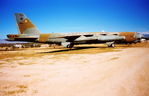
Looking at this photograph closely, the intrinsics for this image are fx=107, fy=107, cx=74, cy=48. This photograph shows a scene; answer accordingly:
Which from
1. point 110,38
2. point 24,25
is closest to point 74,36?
point 110,38

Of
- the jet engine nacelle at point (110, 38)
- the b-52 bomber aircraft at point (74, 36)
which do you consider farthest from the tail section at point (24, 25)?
the jet engine nacelle at point (110, 38)

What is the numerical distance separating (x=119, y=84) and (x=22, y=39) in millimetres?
23007

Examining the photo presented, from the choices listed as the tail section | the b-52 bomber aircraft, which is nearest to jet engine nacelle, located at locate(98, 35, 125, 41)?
the b-52 bomber aircraft

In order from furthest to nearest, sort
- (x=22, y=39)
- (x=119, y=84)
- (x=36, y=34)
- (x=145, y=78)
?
(x=36, y=34), (x=22, y=39), (x=145, y=78), (x=119, y=84)

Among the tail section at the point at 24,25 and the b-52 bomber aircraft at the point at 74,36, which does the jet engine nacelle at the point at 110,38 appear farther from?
the tail section at the point at 24,25

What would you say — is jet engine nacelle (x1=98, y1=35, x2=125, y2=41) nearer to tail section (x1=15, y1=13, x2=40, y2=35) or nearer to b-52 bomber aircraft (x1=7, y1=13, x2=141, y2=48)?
b-52 bomber aircraft (x1=7, y1=13, x2=141, y2=48)

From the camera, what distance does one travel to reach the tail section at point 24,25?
75.9 feet

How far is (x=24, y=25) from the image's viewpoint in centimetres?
2358

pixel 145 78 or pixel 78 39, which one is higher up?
pixel 78 39

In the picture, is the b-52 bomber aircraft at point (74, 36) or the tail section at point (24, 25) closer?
the b-52 bomber aircraft at point (74, 36)

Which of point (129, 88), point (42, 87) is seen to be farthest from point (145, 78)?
point (42, 87)

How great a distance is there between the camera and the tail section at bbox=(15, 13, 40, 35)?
2312 cm

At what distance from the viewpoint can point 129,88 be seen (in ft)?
12.1

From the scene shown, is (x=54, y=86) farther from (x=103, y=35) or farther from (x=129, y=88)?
(x=103, y=35)
